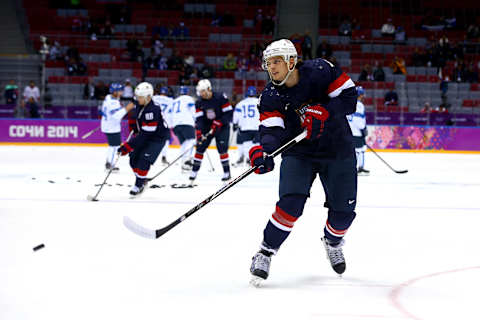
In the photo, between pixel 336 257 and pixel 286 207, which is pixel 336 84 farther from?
pixel 336 257

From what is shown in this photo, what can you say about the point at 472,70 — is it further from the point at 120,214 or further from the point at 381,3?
the point at 120,214

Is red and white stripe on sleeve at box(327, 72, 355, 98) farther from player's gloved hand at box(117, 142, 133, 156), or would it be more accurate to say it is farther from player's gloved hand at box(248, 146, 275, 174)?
player's gloved hand at box(117, 142, 133, 156)

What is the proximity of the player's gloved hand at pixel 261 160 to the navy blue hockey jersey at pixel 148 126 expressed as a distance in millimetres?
3830

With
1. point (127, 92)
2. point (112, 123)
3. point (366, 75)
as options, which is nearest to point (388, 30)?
point (366, 75)

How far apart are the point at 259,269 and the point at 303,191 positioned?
462mm

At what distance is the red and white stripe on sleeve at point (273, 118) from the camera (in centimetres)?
350

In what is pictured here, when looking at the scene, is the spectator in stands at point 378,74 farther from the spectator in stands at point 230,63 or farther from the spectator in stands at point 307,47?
the spectator in stands at point 230,63

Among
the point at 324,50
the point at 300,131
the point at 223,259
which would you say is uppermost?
the point at 324,50

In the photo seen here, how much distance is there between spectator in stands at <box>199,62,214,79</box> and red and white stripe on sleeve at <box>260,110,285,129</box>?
45.2 feet

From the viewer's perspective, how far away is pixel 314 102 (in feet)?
11.5

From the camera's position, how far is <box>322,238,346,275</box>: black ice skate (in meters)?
3.64

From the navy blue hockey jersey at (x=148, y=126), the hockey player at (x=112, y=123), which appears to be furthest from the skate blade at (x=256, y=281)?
the hockey player at (x=112, y=123)

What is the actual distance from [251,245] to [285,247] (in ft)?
0.81

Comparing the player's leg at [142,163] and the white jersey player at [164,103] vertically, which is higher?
the white jersey player at [164,103]
